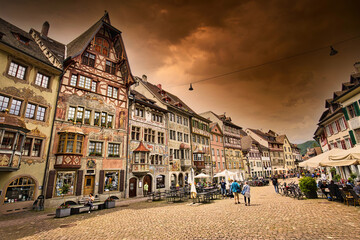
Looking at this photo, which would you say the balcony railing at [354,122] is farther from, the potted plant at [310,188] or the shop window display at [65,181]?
the shop window display at [65,181]

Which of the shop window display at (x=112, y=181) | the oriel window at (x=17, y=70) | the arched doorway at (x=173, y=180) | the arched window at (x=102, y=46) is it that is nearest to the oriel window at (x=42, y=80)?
the oriel window at (x=17, y=70)

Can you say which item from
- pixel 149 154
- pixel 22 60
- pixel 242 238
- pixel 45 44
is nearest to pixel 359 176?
pixel 242 238

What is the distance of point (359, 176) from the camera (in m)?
18.9

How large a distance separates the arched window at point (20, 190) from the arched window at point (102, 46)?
15107 millimetres

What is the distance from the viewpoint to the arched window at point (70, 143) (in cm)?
1612

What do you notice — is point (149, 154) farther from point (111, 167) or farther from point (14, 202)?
point (14, 202)

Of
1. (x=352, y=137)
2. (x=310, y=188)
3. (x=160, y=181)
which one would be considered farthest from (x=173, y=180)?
(x=352, y=137)

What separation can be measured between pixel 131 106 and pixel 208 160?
19622 mm

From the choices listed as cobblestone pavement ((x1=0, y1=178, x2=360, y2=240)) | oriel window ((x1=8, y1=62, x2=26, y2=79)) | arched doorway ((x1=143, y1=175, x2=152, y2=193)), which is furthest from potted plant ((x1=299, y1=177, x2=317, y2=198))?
oriel window ((x1=8, y1=62, x2=26, y2=79))

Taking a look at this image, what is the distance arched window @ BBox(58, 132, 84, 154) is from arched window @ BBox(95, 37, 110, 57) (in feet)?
35.2

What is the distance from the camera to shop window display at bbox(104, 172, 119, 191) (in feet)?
61.2

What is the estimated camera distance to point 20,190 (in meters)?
13.7

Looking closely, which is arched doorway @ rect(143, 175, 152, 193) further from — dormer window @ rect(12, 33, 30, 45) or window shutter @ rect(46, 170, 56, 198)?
dormer window @ rect(12, 33, 30, 45)

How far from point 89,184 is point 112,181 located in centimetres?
233
